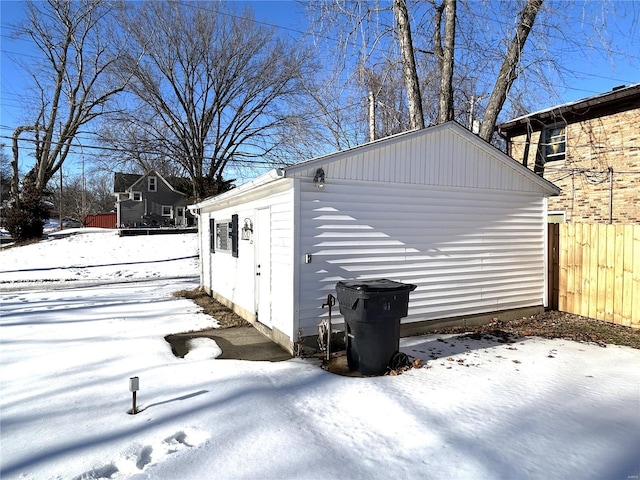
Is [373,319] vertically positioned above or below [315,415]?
above

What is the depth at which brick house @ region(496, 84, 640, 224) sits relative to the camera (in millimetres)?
11102

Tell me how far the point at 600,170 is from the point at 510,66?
4.83 meters

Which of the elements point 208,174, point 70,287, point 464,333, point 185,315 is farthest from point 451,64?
point 208,174

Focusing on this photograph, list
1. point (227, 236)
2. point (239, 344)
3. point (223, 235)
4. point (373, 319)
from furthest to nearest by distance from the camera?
point (223, 235)
point (227, 236)
point (239, 344)
point (373, 319)

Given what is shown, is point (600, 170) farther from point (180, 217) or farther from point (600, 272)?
point (180, 217)

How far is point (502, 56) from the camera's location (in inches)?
400

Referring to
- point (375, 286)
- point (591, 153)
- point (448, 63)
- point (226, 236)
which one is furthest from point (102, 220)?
point (375, 286)

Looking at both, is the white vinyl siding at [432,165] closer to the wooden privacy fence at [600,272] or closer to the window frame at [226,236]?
the wooden privacy fence at [600,272]

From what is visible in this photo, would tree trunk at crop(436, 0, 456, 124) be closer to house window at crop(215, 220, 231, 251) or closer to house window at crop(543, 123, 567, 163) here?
house window at crop(543, 123, 567, 163)

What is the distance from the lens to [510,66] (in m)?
9.63

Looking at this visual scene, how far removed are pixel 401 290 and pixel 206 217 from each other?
7.09m

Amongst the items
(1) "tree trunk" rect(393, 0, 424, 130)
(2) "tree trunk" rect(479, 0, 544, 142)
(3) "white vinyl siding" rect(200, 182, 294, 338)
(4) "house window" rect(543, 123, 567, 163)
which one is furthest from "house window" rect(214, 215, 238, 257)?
(4) "house window" rect(543, 123, 567, 163)

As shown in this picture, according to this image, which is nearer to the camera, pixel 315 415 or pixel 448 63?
pixel 315 415

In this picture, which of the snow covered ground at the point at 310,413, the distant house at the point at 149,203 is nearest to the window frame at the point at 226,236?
the snow covered ground at the point at 310,413
